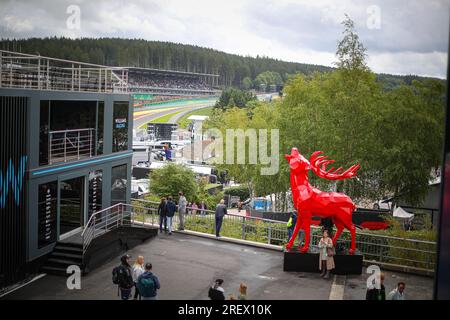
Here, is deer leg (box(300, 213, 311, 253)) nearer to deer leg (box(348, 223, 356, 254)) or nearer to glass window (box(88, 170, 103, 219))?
deer leg (box(348, 223, 356, 254))

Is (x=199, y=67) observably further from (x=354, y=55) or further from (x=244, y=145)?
(x=354, y=55)

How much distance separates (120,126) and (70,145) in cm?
289

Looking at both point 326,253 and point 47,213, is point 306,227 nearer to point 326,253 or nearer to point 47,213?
point 326,253

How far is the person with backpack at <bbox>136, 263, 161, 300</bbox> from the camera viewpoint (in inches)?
453

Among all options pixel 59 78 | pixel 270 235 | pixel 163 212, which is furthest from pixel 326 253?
pixel 59 78

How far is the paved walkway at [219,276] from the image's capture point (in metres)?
13.8

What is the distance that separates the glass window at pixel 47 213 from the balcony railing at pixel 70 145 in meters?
0.81

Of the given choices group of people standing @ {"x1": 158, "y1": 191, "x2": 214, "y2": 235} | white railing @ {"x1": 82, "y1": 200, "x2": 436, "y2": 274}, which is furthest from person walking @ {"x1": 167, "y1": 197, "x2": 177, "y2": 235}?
white railing @ {"x1": 82, "y1": 200, "x2": 436, "y2": 274}

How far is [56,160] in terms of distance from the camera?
1652cm

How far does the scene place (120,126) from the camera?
20.1 meters

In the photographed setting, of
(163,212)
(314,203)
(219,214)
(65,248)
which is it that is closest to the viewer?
(314,203)

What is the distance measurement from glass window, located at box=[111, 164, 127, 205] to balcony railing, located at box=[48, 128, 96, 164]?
1.63 meters
